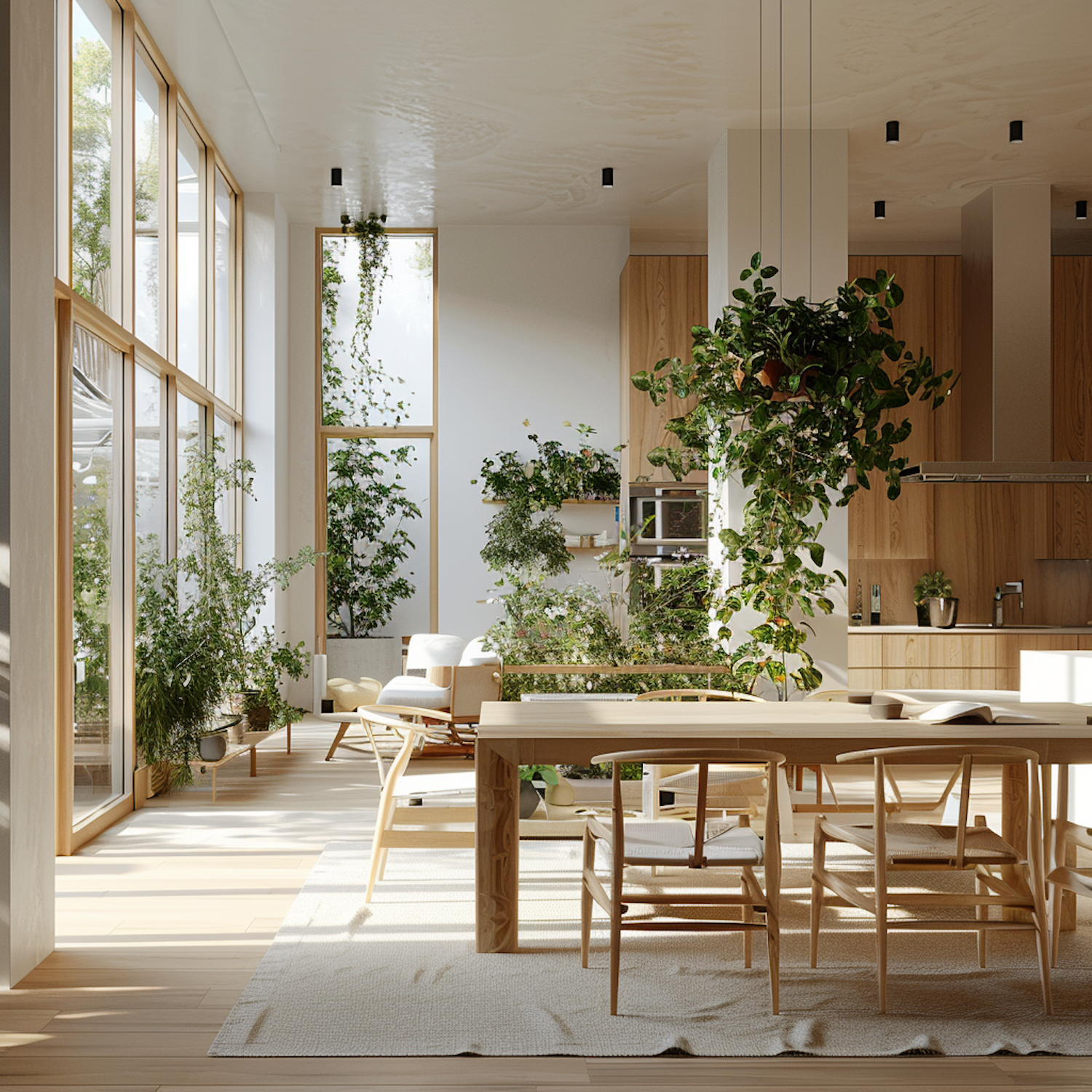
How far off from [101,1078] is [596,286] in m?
7.30

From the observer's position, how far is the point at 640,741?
326cm

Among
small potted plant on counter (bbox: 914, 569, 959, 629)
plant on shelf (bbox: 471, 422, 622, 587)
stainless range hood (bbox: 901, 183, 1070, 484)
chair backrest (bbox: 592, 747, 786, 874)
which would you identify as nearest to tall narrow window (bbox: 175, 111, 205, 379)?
plant on shelf (bbox: 471, 422, 622, 587)

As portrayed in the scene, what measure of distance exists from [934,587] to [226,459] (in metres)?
5.33

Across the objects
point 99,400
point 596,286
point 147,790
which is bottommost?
point 147,790

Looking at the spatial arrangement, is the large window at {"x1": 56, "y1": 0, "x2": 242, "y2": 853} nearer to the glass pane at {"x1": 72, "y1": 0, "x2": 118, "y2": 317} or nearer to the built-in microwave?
the glass pane at {"x1": 72, "y1": 0, "x2": 118, "y2": 317}

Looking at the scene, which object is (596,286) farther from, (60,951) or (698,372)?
(60,951)

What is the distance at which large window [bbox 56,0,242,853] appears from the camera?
4570mm

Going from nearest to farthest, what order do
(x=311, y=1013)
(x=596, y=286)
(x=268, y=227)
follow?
1. (x=311, y=1013)
2. (x=268, y=227)
3. (x=596, y=286)

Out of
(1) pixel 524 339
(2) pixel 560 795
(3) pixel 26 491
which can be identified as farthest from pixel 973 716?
(1) pixel 524 339

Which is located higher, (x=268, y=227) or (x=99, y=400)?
(x=268, y=227)

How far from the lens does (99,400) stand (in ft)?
16.4

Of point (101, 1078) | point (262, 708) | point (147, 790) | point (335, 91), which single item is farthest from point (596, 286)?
point (101, 1078)

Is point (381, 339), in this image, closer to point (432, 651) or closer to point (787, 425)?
point (432, 651)

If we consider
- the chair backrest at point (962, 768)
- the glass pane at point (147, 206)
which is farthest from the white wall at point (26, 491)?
the chair backrest at point (962, 768)
